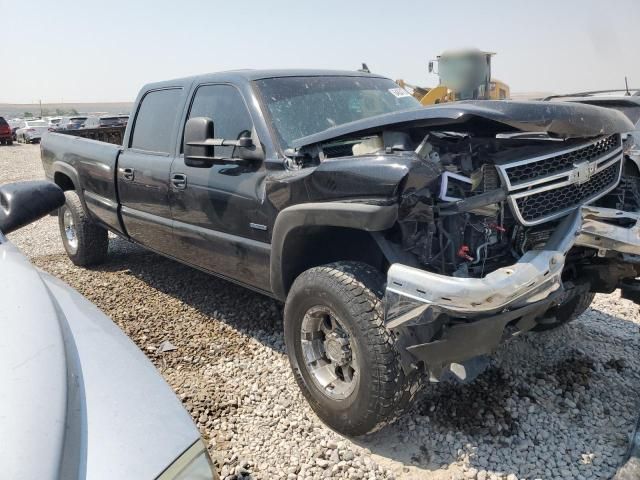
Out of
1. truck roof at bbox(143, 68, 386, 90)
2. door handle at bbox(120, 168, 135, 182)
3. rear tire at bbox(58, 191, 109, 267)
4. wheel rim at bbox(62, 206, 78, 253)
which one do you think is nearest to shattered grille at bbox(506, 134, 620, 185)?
truck roof at bbox(143, 68, 386, 90)

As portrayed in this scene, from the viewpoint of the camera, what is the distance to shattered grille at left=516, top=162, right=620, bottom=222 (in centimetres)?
248

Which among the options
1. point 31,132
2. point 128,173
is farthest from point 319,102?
point 31,132

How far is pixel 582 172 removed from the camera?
102 inches

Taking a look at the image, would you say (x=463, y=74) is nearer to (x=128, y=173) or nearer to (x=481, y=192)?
(x=128, y=173)

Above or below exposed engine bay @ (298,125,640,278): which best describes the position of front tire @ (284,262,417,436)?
below

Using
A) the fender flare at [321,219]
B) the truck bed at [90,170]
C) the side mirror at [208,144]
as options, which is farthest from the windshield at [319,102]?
the truck bed at [90,170]

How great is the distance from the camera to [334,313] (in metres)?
2.63

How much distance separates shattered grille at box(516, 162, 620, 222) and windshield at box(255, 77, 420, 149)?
142 centimetres

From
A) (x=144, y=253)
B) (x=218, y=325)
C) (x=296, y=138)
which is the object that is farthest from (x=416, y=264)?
(x=144, y=253)

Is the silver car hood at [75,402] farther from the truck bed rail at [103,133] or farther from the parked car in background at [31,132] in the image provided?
the parked car in background at [31,132]

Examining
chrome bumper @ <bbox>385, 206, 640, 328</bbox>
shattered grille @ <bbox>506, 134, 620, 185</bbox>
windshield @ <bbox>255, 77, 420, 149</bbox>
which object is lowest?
chrome bumper @ <bbox>385, 206, 640, 328</bbox>

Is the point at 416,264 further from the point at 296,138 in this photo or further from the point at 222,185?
the point at 222,185

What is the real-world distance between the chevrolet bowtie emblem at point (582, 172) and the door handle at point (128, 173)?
11.0ft

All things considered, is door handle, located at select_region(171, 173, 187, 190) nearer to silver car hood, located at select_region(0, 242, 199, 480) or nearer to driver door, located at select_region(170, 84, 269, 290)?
driver door, located at select_region(170, 84, 269, 290)
